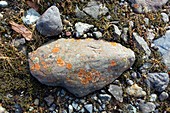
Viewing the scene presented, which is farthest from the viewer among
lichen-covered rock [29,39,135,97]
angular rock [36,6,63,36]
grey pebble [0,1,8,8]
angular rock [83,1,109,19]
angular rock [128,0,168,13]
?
angular rock [128,0,168,13]

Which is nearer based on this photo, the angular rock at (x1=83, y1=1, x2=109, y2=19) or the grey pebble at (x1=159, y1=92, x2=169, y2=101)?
the grey pebble at (x1=159, y1=92, x2=169, y2=101)

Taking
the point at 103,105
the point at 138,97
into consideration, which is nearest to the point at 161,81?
the point at 138,97

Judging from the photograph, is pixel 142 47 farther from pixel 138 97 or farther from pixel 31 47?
pixel 31 47

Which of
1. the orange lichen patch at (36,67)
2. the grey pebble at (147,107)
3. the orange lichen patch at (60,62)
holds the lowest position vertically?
the grey pebble at (147,107)

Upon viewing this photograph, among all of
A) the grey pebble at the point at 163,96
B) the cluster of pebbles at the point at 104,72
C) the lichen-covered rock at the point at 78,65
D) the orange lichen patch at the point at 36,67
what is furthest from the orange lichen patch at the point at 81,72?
the grey pebble at the point at 163,96

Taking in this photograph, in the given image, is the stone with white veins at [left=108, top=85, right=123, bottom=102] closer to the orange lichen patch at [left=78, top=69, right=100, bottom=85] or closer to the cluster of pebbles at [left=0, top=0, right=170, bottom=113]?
the cluster of pebbles at [left=0, top=0, right=170, bottom=113]

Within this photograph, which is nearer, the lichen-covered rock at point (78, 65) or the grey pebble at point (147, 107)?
the lichen-covered rock at point (78, 65)

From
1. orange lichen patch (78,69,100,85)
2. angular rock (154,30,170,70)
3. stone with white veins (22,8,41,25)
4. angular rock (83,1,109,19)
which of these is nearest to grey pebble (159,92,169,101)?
angular rock (154,30,170,70)

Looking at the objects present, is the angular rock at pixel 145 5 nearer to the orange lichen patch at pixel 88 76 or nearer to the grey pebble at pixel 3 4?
the orange lichen patch at pixel 88 76
